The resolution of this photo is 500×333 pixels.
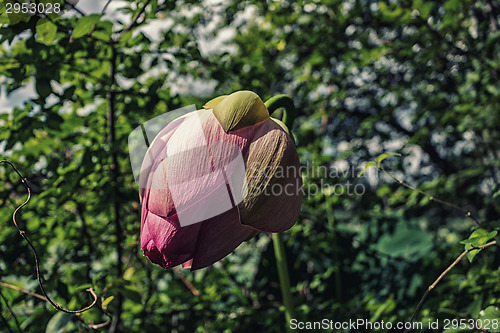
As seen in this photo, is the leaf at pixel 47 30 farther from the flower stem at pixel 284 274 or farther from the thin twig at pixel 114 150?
the flower stem at pixel 284 274

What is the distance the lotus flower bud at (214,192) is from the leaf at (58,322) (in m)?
0.25

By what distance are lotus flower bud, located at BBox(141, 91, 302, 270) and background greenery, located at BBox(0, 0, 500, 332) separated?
8.8 inches

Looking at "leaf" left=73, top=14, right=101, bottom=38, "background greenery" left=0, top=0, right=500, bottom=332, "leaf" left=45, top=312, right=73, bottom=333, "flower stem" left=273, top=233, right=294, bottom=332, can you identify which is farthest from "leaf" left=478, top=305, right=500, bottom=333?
"leaf" left=73, top=14, right=101, bottom=38

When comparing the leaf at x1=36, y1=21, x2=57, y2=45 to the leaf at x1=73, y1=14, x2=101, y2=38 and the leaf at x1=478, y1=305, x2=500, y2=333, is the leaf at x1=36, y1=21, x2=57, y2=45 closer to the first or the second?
the leaf at x1=73, y1=14, x2=101, y2=38

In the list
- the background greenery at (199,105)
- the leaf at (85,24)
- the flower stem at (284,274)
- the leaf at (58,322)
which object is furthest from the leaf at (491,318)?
the leaf at (85,24)

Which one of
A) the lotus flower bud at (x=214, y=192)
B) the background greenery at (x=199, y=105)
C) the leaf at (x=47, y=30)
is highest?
the leaf at (x=47, y=30)

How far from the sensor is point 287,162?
1.25 feet

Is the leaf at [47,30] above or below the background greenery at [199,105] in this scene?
above

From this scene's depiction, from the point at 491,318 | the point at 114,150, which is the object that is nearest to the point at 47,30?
the point at 114,150

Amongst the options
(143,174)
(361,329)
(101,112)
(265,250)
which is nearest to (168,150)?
(143,174)

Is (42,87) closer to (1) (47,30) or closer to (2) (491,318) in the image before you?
(1) (47,30)

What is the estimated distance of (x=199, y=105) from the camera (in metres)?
0.63

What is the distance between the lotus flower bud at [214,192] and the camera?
361mm

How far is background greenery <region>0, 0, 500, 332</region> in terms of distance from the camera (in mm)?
622
